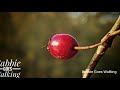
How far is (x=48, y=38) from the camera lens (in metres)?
3.13

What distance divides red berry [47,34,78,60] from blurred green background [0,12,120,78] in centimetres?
5

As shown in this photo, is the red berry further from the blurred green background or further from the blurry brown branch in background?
the blurry brown branch in background

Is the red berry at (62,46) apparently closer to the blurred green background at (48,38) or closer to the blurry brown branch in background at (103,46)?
the blurred green background at (48,38)

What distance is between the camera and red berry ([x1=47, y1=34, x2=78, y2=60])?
9.98 ft

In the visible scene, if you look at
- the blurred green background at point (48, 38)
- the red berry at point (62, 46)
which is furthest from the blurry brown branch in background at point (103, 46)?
the red berry at point (62, 46)

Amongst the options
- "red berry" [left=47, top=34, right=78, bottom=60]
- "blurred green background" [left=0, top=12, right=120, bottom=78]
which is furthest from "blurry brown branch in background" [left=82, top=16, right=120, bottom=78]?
"red berry" [left=47, top=34, right=78, bottom=60]

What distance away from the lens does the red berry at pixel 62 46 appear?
3041 millimetres

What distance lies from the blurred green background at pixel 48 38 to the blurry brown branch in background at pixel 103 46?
1.7 inches

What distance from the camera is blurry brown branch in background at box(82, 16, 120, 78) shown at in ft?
10.1

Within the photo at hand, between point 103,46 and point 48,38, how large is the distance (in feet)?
2.03

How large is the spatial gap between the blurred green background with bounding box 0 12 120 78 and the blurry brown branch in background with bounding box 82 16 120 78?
0.04 m

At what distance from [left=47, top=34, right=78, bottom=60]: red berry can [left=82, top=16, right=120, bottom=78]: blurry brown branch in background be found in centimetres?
23
